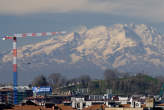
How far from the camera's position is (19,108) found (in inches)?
5236

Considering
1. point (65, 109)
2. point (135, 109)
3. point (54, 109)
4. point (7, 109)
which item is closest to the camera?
point (135, 109)

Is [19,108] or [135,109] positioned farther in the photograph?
[19,108]

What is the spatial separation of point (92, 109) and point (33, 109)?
25827 mm

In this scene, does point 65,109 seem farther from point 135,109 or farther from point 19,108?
point 135,109

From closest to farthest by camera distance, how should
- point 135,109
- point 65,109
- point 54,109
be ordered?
1. point 135,109
2. point 54,109
3. point 65,109

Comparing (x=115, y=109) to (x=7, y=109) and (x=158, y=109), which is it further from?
(x=7, y=109)

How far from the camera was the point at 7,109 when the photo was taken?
128000 mm

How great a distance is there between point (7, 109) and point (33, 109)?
237 inches

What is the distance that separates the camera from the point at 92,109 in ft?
512

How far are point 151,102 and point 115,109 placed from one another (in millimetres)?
7463

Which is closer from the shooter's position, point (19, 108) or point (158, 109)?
point (158, 109)

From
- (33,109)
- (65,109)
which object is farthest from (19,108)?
(65,109)

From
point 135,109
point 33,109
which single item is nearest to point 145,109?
point 135,109

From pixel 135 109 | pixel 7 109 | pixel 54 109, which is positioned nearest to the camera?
pixel 135 109
